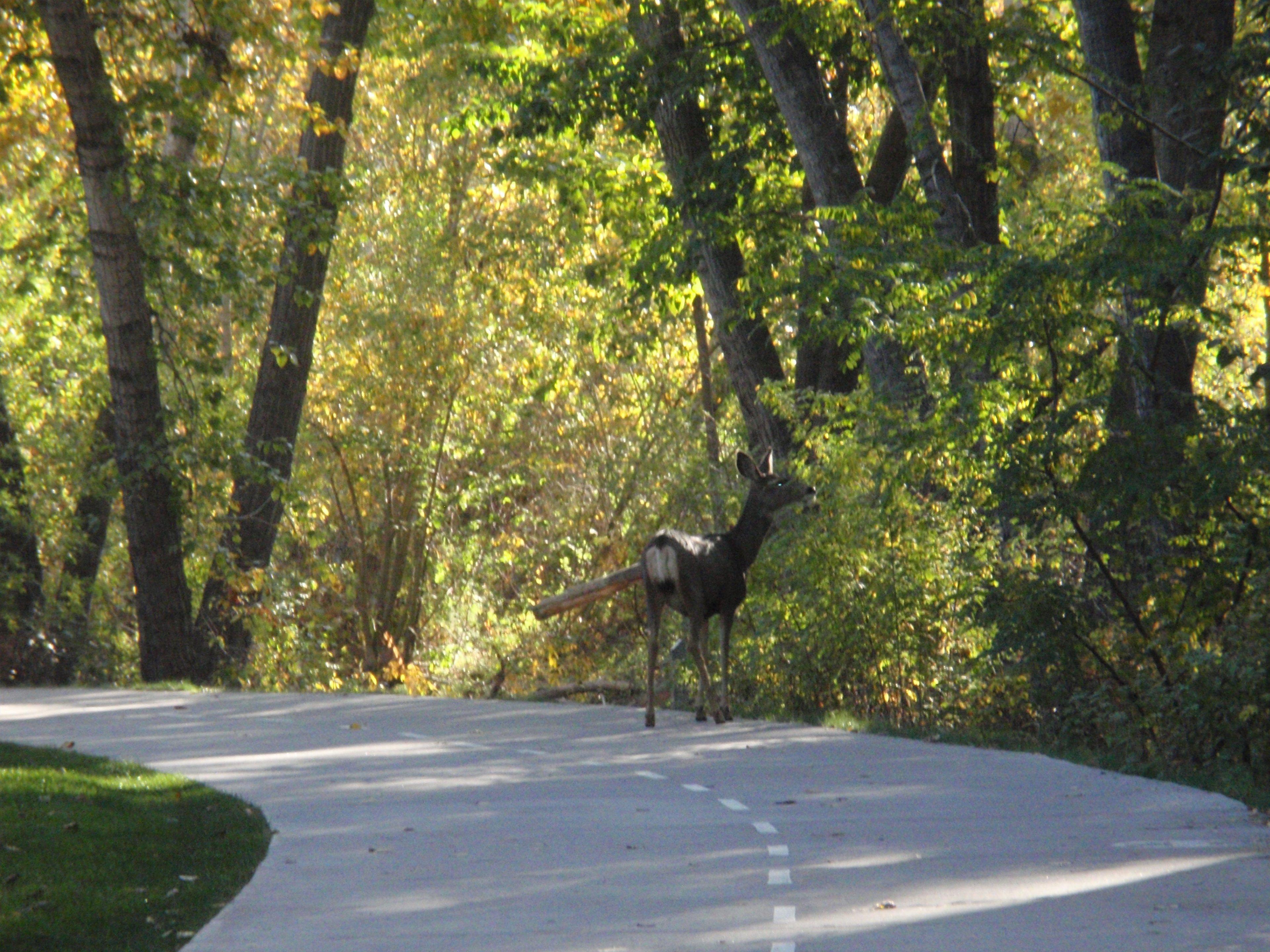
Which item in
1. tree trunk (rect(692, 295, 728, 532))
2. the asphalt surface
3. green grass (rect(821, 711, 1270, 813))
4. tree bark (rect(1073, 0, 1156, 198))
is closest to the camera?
the asphalt surface

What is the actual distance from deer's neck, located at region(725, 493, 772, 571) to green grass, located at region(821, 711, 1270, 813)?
1613 mm

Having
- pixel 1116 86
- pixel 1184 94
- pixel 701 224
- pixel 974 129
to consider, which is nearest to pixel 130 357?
pixel 701 224

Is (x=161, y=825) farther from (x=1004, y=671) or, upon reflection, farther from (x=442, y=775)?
(x=1004, y=671)

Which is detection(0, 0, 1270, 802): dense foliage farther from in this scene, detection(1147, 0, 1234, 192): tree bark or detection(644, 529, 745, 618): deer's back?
detection(644, 529, 745, 618): deer's back

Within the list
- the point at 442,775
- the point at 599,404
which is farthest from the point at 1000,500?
the point at 599,404

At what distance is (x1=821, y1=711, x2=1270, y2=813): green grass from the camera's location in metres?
9.71

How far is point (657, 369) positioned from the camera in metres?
31.1

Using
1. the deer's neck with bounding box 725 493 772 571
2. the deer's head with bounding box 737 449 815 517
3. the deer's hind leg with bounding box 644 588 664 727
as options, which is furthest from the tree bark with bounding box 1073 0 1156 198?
the deer's hind leg with bounding box 644 588 664 727

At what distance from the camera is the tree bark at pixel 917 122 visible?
54.3 feet

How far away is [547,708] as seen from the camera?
51.5 ft

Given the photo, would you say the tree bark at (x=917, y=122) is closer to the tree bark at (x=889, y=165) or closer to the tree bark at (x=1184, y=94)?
the tree bark at (x=1184, y=94)

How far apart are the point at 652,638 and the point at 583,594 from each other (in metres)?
4.42

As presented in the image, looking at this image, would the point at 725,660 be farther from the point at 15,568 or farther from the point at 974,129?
the point at 15,568

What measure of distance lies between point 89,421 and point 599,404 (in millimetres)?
9538
